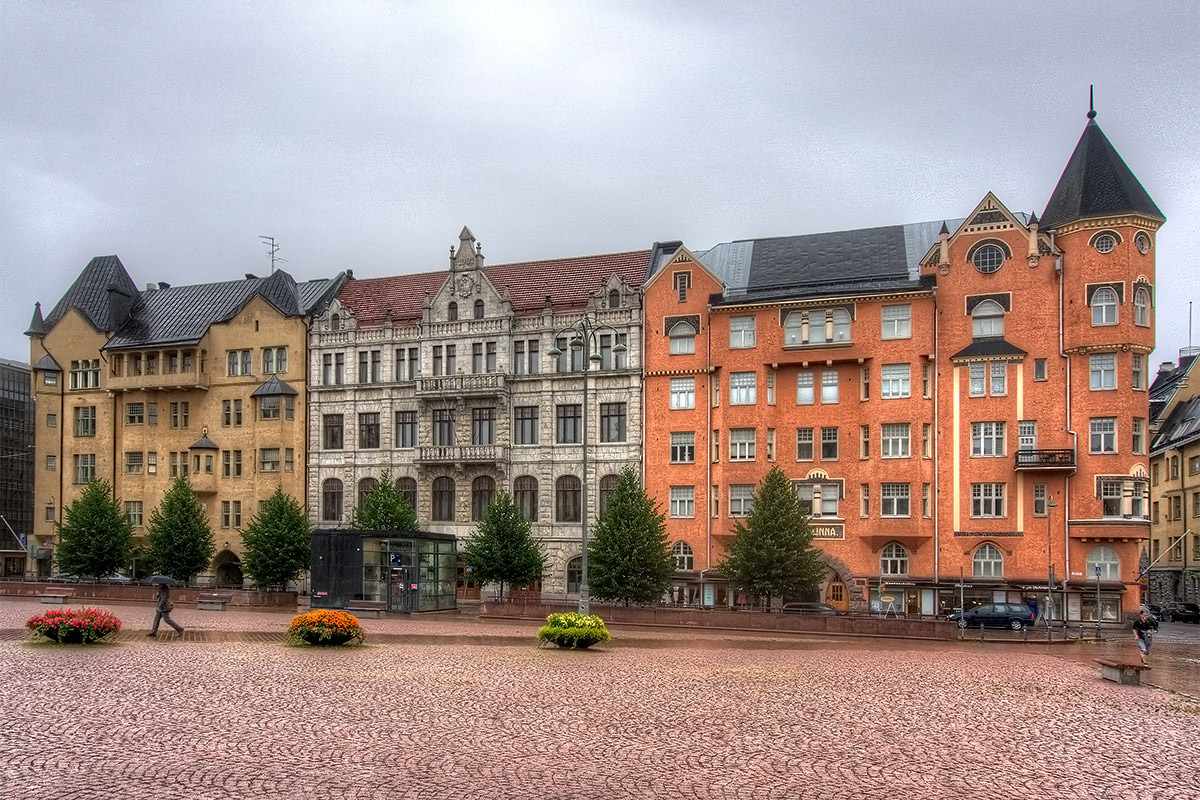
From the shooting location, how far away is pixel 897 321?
52.8 meters

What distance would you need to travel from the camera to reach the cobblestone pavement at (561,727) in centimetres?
1366

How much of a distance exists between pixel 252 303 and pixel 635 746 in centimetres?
5644

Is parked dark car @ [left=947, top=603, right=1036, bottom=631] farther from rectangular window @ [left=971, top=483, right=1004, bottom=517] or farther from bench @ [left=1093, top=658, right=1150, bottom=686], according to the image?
bench @ [left=1093, top=658, right=1150, bottom=686]

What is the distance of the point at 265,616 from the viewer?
42969 millimetres

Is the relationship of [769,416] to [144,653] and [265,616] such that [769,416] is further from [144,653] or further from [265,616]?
[144,653]

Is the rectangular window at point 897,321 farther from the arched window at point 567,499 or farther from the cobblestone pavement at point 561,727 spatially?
the cobblestone pavement at point 561,727

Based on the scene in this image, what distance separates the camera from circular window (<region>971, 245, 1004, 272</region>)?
5159 cm

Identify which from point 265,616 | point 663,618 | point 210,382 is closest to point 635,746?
point 663,618

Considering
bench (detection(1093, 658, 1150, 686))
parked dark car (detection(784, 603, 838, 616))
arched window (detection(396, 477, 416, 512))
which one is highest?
arched window (detection(396, 477, 416, 512))

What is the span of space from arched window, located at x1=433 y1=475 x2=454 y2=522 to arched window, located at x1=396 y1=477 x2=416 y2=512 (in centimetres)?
139

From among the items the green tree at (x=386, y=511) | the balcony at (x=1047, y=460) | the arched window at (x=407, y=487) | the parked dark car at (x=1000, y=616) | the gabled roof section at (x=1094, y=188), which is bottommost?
the parked dark car at (x=1000, y=616)

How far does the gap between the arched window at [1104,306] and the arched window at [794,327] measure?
13.3 metres

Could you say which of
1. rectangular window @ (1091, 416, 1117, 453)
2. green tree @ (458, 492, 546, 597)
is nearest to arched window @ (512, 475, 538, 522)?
green tree @ (458, 492, 546, 597)

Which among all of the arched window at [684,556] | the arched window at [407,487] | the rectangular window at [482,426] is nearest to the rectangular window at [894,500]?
the arched window at [684,556]
